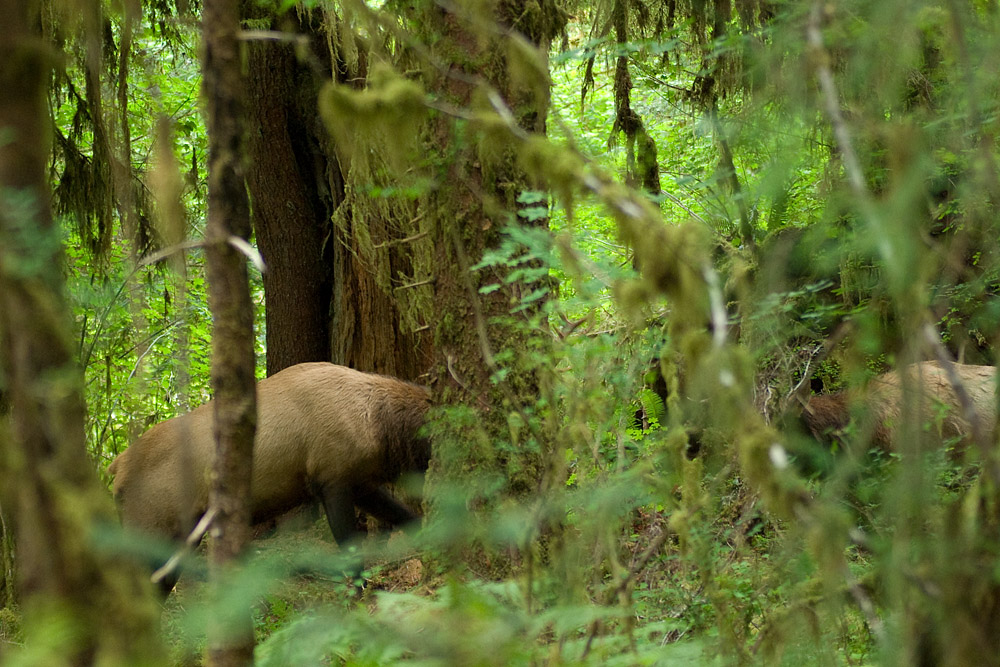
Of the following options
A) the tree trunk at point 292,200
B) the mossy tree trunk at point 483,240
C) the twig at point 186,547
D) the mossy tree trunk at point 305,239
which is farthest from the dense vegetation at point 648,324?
the tree trunk at point 292,200

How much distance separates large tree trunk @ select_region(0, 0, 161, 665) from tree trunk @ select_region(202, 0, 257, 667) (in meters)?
0.29

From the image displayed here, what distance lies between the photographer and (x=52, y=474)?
2566 mm

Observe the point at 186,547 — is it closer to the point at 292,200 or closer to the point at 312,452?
the point at 312,452

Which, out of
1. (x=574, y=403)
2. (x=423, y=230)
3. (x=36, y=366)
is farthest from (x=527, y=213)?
(x=36, y=366)

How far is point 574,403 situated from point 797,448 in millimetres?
1312

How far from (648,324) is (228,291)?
3227 millimetres

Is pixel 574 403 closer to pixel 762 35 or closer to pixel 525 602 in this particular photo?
pixel 525 602

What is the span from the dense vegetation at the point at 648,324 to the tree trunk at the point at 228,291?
0.17 meters

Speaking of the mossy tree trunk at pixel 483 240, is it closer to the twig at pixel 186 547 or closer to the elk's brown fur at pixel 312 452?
the twig at pixel 186 547

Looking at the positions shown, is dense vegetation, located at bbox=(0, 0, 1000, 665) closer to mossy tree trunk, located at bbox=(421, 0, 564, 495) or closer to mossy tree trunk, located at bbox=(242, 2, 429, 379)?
mossy tree trunk, located at bbox=(421, 0, 564, 495)

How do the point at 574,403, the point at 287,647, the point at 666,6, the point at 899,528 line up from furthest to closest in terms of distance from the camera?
the point at 666,6 < the point at 574,403 < the point at 287,647 < the point at 899,528

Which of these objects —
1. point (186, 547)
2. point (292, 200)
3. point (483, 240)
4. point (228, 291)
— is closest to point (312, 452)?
point (292, 200)

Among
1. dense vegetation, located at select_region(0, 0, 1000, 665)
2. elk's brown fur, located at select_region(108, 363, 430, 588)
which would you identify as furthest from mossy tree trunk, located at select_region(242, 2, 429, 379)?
elk's brown fur, located at select_region(108, 363, 430, 588)

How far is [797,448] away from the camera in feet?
14.0
